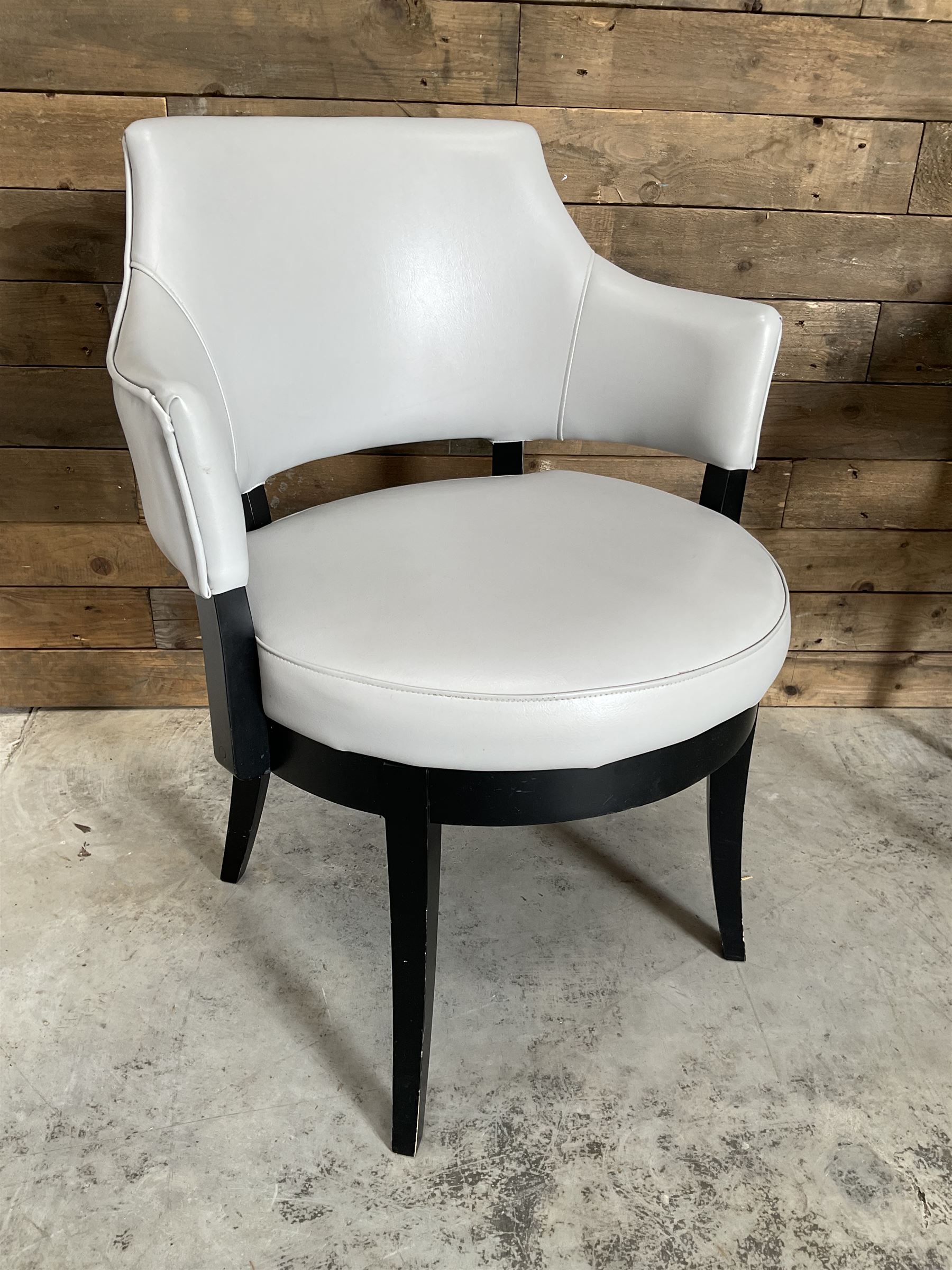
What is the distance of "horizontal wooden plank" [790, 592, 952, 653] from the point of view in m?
1.66

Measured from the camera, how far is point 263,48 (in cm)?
126

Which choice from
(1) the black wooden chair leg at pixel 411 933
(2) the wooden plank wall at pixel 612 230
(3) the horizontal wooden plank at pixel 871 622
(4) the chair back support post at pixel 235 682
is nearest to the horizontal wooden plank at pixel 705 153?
(2) the wooden plank wall at pixel 612 230

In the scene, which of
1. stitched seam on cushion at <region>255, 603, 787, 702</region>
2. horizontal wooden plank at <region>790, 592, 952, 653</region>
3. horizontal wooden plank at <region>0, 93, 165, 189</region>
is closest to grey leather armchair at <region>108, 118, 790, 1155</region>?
stitched seam on cushion at <region>255, 603, 787, 702</region>

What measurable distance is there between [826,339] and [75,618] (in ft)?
4.11

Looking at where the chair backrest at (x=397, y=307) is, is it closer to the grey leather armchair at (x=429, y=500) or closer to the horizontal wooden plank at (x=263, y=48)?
the grey leather armchair at (x=429, y=500)

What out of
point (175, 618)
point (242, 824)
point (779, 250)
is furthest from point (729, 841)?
point (175, 618)

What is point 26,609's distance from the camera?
160cm

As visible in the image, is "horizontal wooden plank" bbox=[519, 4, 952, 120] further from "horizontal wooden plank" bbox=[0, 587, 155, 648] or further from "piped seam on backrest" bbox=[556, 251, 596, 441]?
"horizontal wooden plank" bbox=[0, 587, 155, 648]

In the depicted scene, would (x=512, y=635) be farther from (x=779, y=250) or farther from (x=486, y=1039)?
(x=779, y=250)

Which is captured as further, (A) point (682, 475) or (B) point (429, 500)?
(A) point (682, 475)

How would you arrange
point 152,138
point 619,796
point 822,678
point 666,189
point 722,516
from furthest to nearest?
point 822,678, point 666,189, point 722,516, point 152,138, point 619,796

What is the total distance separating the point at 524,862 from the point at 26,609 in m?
0.90

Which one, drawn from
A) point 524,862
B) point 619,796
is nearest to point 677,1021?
point 524,862

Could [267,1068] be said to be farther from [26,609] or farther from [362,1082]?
[26,609]
